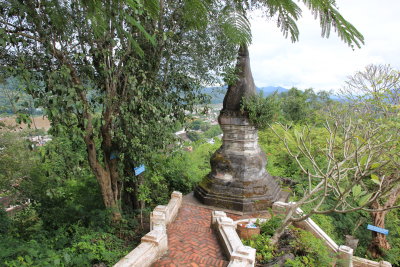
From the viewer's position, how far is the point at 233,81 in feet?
23.0

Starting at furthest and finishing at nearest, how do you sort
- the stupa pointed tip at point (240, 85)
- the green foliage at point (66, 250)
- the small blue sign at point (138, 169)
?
the stupa pointed tip at point (240, 85) < the small blue sign at point (138, 169) < the green foliage at point (66, 250)

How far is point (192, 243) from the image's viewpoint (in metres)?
5.22

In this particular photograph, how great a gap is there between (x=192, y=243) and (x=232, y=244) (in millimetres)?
915

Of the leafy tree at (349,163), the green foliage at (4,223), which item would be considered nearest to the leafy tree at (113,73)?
the leafy tree at (349,163)

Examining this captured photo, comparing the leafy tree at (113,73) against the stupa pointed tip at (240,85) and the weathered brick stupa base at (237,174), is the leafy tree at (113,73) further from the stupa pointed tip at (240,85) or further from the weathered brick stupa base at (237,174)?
the weathered brick stupa base at (237,174)

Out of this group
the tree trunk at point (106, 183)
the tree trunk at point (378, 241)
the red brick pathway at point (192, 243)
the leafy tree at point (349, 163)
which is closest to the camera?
the leafy tree at point (349, 163)

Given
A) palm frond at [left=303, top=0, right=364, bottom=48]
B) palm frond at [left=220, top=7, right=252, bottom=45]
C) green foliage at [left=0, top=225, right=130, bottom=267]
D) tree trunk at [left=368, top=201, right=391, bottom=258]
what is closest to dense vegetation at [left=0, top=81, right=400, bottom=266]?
green foliage at [left=0, top=225, right=130, bottom=267]

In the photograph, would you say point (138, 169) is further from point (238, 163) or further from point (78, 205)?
point (238, 163)

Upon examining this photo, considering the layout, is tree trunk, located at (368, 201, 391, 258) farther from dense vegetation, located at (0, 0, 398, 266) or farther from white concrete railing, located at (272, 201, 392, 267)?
white concrete railing, located at (272, 201, 392, 267)

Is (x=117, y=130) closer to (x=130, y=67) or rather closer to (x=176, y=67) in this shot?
(x=130, y=67)

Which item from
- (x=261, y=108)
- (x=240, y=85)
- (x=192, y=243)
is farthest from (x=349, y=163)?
(x=192, y=243)

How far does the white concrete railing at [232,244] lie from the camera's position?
156 inches

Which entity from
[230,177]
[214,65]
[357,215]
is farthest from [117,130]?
[357,215]

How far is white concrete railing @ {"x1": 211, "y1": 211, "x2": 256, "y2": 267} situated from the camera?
13.0 ft
